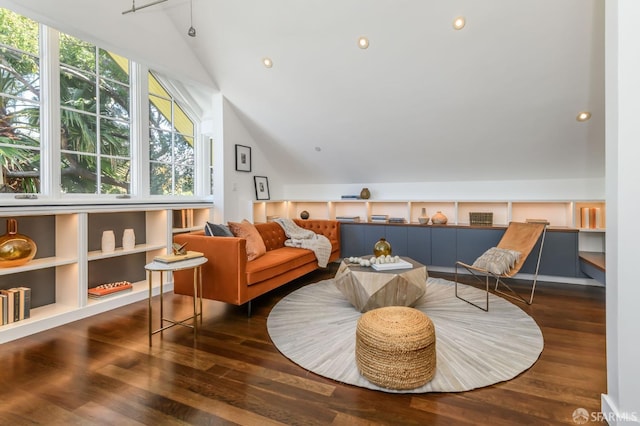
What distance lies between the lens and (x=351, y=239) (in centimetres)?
551

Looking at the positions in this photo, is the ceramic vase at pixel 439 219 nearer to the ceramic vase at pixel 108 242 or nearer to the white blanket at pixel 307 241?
the white blanket at pixel 307 241

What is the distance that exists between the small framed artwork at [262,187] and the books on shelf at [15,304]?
3315mm

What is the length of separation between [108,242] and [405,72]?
12.6ft

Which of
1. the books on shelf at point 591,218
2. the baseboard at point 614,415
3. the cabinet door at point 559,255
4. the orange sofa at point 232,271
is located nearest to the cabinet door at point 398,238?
the cabinet door at point 559,255

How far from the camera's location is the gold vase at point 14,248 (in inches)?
106

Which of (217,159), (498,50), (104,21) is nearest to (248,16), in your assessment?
(104,21)

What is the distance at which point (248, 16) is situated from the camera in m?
3.71

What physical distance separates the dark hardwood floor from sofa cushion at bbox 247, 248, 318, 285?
0.55m

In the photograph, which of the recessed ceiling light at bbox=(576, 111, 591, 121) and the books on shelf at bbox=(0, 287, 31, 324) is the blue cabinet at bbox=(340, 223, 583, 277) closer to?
the recessed ceiling light at bbox=(576, 111, 591, 121)

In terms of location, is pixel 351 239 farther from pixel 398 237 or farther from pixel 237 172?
pixel 237 172

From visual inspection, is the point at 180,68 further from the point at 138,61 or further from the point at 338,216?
the point at 338,216

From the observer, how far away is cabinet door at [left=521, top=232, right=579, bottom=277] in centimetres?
425

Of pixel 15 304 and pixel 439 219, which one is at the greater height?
pixel 439 219

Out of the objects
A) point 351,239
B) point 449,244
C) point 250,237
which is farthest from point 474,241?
point 250,237
